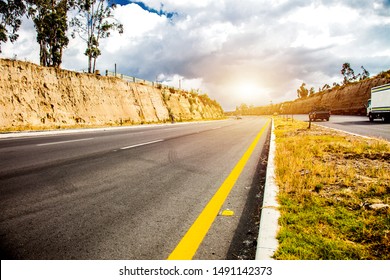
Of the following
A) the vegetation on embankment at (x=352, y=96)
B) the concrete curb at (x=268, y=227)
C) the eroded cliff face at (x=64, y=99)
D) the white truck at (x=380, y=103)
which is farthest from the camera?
the vegetation on embankment at (x=352, y=96)

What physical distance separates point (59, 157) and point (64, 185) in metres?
2.84

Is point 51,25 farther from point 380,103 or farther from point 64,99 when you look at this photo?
point 380,103

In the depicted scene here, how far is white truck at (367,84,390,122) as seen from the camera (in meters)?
19.8

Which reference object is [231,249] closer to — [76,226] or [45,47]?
[76,226]

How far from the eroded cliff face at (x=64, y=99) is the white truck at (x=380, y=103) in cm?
2753

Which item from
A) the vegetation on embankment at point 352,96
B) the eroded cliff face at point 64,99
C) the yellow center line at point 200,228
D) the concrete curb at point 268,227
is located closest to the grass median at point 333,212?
the concrete curb at point 268,227

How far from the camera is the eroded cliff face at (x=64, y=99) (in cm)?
2170

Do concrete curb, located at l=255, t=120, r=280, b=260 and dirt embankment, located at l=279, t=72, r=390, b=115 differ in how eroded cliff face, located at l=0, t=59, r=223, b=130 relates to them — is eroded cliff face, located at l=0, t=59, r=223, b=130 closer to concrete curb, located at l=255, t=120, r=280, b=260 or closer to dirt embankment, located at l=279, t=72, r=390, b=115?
concrete curb, located at l=255, t=120, r=280, b=260

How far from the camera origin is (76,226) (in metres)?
2.53

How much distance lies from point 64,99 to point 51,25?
1650 centimetres

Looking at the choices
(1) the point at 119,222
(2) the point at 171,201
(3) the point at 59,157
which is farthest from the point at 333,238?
(3) the point at 59,157

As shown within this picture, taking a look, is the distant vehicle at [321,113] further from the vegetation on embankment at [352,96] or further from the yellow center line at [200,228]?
the yellow center line at [200,228]

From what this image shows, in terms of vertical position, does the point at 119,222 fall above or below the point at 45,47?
below
